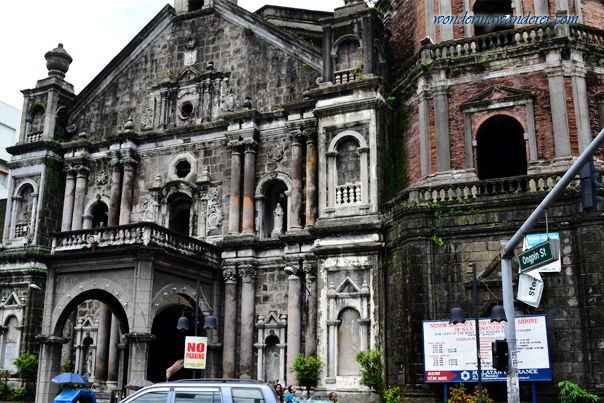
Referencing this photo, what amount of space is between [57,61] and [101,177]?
622cm

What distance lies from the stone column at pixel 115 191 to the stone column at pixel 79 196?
146 centimetres

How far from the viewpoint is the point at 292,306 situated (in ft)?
79.8

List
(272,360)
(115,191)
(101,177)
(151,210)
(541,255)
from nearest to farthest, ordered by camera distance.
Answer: (541,255) → (272,360) → (151,210) → (115,191) → (101,177)

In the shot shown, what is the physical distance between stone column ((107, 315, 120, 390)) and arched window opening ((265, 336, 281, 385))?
5964 mm

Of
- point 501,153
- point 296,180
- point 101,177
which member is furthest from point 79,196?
point 501,153

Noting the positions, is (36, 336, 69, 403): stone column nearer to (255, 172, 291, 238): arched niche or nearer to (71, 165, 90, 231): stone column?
(71, 165, 90, 231): stone column

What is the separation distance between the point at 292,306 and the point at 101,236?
714cm

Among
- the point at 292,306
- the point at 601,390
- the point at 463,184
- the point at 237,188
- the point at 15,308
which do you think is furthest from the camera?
the point at 15,308

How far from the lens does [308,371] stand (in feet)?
70.9

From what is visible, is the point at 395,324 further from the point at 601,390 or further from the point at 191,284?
the point at 191,284

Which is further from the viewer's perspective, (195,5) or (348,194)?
(195,5)

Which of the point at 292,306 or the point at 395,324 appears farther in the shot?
the point at 292,306

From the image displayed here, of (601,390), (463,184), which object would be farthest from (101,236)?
(601,390)

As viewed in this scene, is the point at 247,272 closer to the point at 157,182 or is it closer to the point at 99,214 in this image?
the point at 157,182
